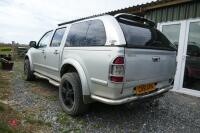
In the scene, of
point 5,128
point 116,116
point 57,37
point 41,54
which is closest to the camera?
point 5,128

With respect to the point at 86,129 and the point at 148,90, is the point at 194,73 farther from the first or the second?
the point at 86,129

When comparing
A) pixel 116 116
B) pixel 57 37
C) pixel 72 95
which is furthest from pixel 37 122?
pixel 57 37

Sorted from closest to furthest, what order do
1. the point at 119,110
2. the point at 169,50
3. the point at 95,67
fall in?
the point at 95,67 < the point at 169,50 < the point at 119,110

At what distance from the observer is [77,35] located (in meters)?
4.09

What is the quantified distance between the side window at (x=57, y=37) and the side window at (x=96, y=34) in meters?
1.24

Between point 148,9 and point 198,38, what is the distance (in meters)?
2.17

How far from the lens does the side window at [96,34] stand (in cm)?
331

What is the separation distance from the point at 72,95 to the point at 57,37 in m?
1.81

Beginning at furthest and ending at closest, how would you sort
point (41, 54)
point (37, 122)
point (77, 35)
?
point (41, 54) → point (77, 35) → point (37, 122)

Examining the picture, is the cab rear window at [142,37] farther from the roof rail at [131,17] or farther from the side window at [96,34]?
the side window at [96,34]

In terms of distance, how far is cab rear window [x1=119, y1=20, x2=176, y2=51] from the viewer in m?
3.27

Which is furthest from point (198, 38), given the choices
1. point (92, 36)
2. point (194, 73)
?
point (92, 36)

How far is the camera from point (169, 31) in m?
6.80

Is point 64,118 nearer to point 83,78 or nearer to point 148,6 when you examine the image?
point 83,78
